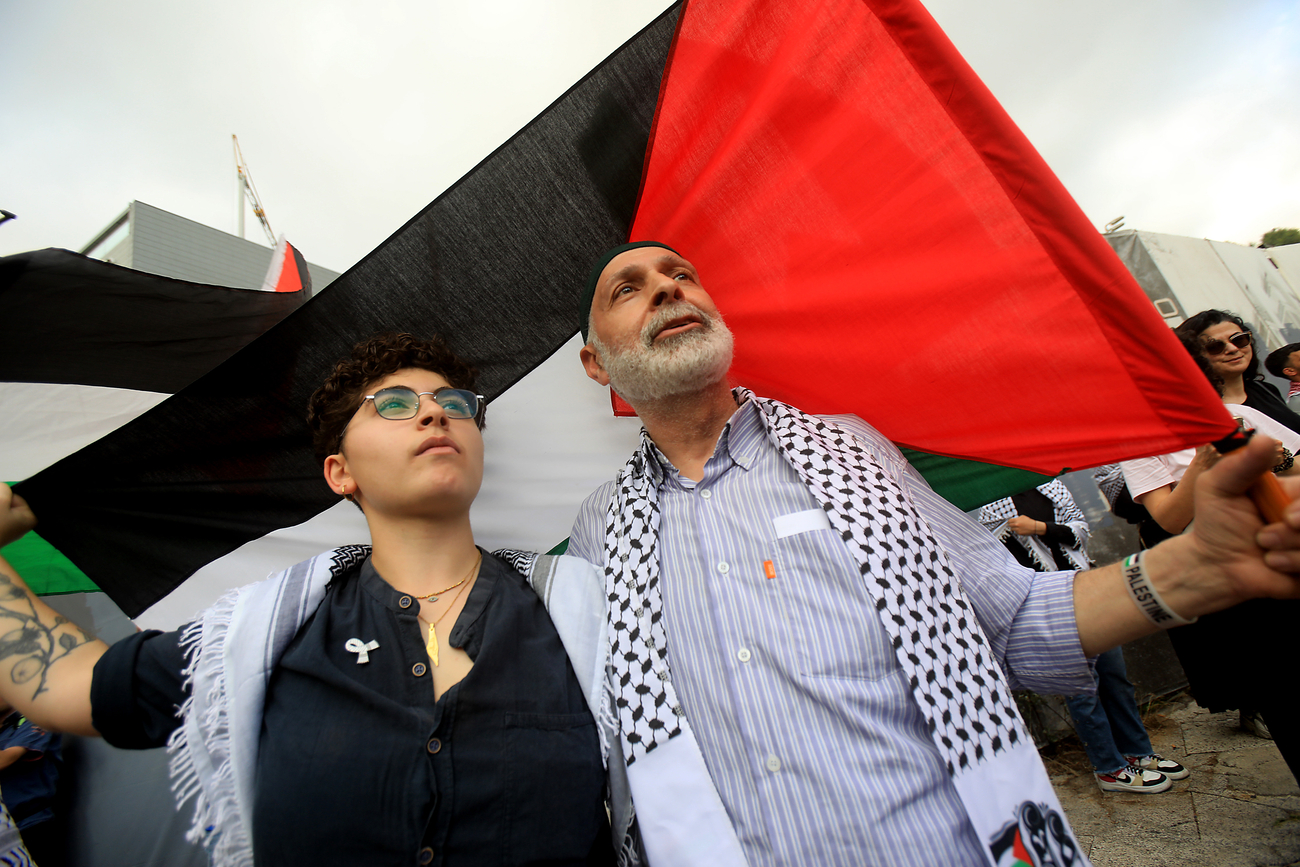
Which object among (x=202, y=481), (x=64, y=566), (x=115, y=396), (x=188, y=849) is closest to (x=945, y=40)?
(x=202, y=481)

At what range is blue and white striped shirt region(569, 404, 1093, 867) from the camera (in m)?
1.06

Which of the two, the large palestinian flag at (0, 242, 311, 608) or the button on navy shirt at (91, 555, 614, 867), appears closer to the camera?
the button on navy shirt at (91, 555, 614, 867)

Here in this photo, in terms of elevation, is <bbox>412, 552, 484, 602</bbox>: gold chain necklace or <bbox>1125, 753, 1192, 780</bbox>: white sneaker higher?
<bbox>412, 552, 484, 602</bbox>: gold chain necklace

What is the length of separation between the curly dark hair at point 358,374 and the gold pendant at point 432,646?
29.1 inches

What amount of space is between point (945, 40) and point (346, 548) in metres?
2.16

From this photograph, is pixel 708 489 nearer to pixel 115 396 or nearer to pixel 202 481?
pixel 202 481

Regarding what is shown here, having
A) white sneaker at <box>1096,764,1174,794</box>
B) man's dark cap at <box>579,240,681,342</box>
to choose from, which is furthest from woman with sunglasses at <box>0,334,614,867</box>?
white sneaker at <box>1096,764,1174,794</box>

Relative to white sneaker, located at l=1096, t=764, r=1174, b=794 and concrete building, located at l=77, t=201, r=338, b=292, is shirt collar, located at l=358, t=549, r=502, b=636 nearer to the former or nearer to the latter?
white sneaker, located at l=1096, t=764, r=1174, b=794

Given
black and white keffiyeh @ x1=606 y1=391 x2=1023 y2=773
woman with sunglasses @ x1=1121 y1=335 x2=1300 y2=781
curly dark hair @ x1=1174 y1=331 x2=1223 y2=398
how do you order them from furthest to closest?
1. curly dark hair @ x1=1174 y1=331 x2=1223 y2=398
2. woman with sunglasses @ x1=1121 y1=335 x2=1300 y2=781
3. black and white keffiyeh @ x1=606 y1=391 x2=1023 y2=773

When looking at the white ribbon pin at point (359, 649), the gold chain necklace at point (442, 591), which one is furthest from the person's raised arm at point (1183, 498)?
the white ribbon pin at point (359, 649)

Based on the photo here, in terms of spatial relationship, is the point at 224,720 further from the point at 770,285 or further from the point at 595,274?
the point at 770,285

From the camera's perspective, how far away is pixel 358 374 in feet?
5.70

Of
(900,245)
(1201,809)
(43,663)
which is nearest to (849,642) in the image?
(900,245)

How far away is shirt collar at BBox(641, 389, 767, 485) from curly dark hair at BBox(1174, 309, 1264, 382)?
2.30 meters
